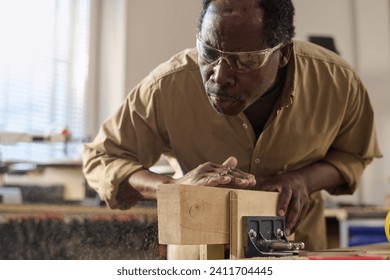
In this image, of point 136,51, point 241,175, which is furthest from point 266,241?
point 136,51

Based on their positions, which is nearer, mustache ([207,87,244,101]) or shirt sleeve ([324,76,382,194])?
mustache ([207,87,244,101])

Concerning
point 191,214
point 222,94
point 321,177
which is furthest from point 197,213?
point 321,177

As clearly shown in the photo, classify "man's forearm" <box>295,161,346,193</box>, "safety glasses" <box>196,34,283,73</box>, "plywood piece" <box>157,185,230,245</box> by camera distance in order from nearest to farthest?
"plywood piece" <box>157,185,230,245</box> → "safety glasses" <box>196,34,283,73</box> → "man's forearm" <box>295,161,346,193</box>

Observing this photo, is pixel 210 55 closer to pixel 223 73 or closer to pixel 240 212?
pixel 223 73

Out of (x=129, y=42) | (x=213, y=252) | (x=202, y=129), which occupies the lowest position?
(x=213, y=252)

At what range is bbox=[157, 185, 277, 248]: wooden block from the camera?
1.46ft

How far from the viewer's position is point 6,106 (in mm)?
745

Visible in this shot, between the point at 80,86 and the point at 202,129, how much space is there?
169mm

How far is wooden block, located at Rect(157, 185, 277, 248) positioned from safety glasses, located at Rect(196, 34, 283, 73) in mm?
136

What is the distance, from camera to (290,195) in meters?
0.60

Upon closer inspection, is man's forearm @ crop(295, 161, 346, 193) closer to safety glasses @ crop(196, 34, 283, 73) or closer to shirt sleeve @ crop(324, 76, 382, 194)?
shirt sleeve @ crop(324, 76, 382, 194)

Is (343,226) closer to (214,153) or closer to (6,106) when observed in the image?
(214,153)

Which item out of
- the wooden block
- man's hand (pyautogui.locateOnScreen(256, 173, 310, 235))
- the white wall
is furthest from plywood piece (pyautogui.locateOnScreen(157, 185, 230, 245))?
the white wall
